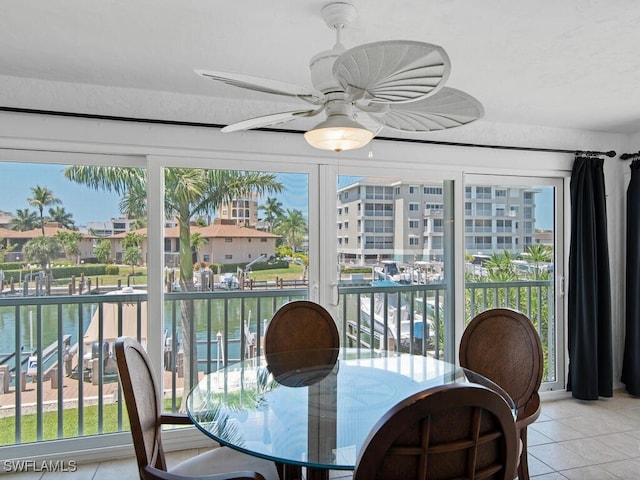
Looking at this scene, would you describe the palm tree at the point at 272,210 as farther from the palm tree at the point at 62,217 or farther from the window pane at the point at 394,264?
the palm tree at the point at 62,217

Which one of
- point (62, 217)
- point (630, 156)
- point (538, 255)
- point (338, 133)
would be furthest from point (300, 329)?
point (630, 156)

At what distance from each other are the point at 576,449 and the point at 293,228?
2388 mm

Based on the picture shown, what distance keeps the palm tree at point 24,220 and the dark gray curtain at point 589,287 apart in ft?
13.5

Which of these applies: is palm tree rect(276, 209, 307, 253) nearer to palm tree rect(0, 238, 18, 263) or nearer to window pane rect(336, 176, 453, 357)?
window pane rect(336, 176, 453, 357)

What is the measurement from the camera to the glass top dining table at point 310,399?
146cm

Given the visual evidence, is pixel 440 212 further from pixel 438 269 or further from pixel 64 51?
pixel 64 51

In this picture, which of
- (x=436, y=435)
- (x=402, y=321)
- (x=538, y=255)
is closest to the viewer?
(x=436, y=435)

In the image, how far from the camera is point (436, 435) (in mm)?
1053

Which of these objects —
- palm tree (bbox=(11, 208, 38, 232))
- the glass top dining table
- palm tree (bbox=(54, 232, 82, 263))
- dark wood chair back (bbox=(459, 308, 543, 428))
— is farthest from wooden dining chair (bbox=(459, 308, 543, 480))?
palm tree (bbox=(11, 208, 38, 232))

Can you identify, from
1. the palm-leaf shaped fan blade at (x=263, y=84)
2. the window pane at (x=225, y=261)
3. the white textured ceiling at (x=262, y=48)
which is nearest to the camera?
the palm-leaf shaped fan blade at (x=263, y=84)

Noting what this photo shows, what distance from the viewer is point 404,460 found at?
3.47 feet

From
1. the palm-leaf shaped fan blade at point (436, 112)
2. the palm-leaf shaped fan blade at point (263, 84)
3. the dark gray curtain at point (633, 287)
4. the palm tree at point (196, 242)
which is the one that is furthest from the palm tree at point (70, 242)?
the dark gray curtain at point (633, 287)

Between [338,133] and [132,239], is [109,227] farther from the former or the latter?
[338,133]

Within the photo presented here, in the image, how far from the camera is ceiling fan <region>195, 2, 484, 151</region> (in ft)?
3.95
